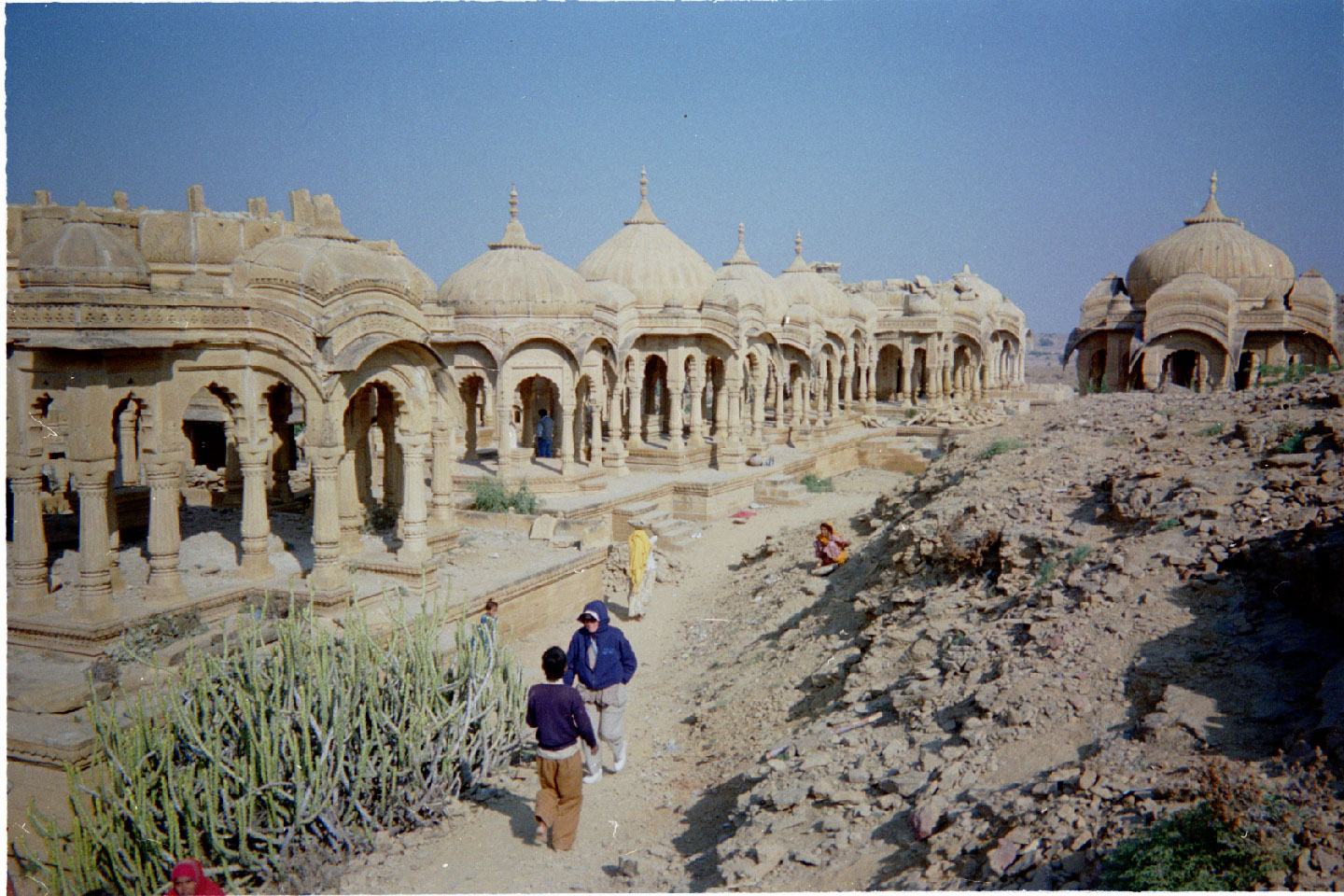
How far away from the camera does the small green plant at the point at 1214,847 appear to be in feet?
14.9

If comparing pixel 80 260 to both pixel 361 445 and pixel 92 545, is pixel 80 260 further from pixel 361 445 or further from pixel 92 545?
pixel 361 445

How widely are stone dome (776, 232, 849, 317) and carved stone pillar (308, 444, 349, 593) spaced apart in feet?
64.7

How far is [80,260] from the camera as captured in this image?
10.2 meters

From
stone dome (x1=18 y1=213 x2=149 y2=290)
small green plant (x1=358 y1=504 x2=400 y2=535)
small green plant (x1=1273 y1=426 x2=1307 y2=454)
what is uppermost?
stone dome (x1=18 y1=213 x2=149 y2=290)

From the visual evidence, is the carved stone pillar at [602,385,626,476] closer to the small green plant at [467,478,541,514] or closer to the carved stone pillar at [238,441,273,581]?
the small green plant at [467,478,541,514]

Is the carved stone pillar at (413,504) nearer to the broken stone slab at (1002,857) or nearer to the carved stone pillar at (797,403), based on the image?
the broken stone slab at (1002,857)

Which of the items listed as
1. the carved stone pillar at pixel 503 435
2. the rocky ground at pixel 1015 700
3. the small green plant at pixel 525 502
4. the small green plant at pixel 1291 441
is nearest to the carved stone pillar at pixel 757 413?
the carved stone pillar at pixel 503 435

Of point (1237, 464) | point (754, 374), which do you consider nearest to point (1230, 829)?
point (1237, 464)

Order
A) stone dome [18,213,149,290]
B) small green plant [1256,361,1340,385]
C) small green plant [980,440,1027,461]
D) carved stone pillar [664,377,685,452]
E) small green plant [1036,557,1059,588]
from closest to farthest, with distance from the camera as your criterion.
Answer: small green plant [1036,557,1059,588], stone dome [18,213,149,290], small green plant [980,440,1027,461], small green plant [1256,361,1340,385], carved stone pillar [664,377,685,452]

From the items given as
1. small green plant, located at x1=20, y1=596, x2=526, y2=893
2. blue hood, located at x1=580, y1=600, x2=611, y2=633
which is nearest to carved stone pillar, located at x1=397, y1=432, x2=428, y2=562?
small green plant, located at x1=20, y1=596, x2=526, y2=893

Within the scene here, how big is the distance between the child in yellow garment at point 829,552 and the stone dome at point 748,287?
1079cm

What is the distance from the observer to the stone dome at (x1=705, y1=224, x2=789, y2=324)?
81.4 feet

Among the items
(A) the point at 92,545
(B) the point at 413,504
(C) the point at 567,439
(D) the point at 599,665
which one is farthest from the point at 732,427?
(D) the point at 599,665

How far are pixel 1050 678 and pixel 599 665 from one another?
331 cm
